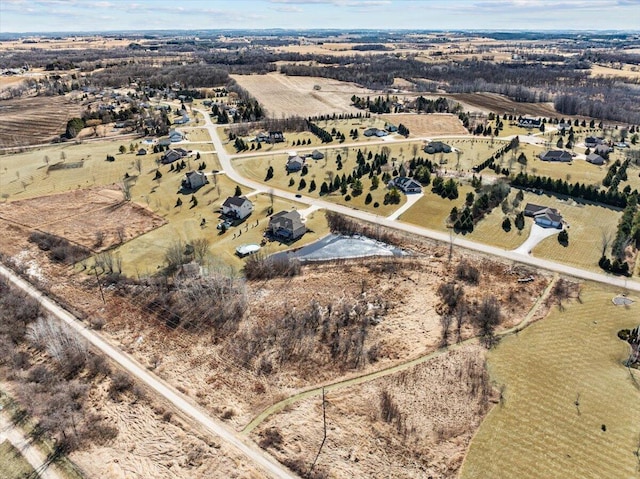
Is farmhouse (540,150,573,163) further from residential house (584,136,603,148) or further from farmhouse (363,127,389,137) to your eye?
farmhouse (363,127,389,137)

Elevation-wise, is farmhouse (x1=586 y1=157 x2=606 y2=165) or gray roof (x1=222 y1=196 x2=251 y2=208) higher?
farmhouse (x1=586 y1=157 x2=606 y2=165)

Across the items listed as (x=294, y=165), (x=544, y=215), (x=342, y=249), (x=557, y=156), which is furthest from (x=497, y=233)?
(x=557, y=156)

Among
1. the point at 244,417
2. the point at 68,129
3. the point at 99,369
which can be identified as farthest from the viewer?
the point at 68,129

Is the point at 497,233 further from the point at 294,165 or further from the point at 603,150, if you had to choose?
the point at 603,150

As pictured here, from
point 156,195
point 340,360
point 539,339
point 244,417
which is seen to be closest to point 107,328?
point 244,417

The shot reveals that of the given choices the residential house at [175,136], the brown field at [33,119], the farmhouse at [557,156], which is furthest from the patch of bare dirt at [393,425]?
the brown field at [33,119]

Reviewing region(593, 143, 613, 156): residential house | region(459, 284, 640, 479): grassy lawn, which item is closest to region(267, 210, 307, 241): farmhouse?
region(459, 284, 640, 479): grassy lawn

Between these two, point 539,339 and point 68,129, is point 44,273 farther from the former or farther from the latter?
point 68,129
